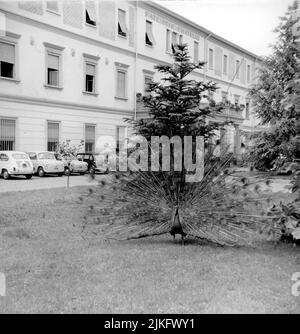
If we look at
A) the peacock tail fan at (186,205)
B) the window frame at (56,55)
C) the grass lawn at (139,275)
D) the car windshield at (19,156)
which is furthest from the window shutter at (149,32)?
the peacock tail fan at (186,205)

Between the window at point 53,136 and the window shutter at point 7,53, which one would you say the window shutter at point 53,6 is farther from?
the window at point 53,136

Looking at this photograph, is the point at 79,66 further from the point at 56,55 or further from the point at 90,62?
the point at 56,55

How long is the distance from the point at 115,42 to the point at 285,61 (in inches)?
381

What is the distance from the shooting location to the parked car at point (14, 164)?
58.0 ft

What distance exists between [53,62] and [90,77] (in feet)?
8.51

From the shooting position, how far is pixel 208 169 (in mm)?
5133

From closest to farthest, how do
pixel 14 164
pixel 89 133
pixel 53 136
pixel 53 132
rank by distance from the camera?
pixel 14 164, pixel 53 132, pixel 53 136, pixel 89 133

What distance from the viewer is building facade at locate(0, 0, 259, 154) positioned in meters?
19.0

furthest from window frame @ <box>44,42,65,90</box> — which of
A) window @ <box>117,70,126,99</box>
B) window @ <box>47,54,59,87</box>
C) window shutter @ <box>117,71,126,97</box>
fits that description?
window shutter @ <box>117,71,126,97</box>

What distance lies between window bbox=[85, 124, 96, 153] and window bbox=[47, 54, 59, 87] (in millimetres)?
3026

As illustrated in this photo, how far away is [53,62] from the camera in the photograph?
828 inches

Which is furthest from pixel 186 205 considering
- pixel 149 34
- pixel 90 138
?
pixel 90 138
